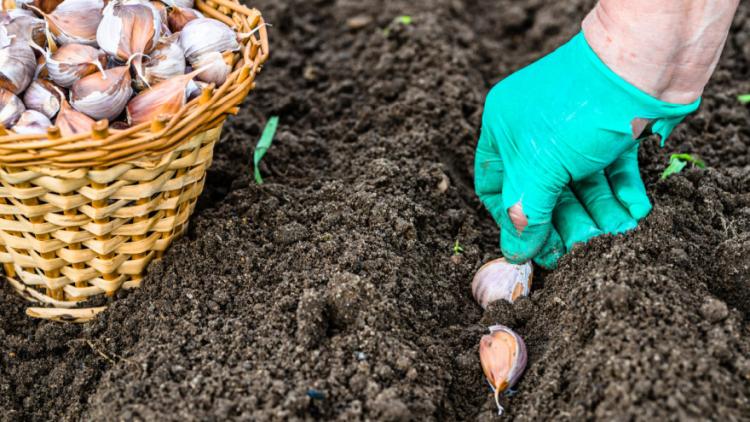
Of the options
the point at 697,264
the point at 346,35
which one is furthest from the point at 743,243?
the point at 346,35

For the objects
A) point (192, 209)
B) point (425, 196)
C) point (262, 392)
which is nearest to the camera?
point (262, 392)

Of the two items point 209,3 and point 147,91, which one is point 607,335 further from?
point 209,3

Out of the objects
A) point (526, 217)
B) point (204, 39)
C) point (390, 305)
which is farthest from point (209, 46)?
point (526, 217)

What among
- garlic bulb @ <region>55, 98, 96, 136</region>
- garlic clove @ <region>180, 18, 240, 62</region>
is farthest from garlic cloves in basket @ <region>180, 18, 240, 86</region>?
garlic bulb @ <region>55, 98, 96, 136</region>

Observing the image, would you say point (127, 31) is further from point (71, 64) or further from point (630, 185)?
point (630, 185)

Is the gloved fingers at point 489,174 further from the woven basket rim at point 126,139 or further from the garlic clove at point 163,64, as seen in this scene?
the garlic clove at point 163,64
